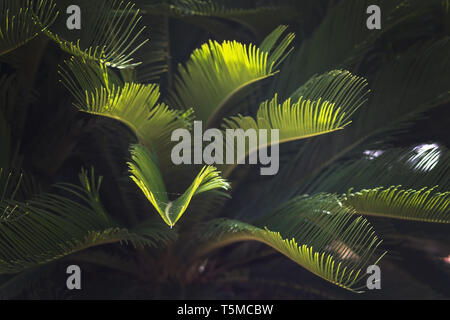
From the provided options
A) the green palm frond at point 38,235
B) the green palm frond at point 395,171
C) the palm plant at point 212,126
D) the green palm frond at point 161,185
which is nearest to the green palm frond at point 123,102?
the palm plant at point 212,126

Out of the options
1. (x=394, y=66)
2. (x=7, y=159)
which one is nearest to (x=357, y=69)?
(x=394, y=66)

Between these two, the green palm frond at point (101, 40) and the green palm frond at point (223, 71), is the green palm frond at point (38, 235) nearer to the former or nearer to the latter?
the green palm frond at point (101, 40)

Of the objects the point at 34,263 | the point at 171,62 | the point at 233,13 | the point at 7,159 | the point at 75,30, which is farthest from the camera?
the point at 171,62

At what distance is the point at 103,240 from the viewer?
1.96 m

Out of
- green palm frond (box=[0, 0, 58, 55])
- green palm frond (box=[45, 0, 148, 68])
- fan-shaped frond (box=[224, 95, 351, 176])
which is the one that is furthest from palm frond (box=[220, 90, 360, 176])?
green palm frond (box=[0, 0, 58, 55])

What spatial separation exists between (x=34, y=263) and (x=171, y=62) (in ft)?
4.41

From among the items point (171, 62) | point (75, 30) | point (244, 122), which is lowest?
point (244, 122)

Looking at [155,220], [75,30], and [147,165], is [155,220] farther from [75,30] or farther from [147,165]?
[75,30]

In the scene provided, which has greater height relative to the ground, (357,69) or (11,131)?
(357,69)

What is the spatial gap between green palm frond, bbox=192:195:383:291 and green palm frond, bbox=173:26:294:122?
1.60 feet

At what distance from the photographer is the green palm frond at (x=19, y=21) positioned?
6.07 ft
